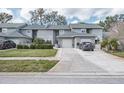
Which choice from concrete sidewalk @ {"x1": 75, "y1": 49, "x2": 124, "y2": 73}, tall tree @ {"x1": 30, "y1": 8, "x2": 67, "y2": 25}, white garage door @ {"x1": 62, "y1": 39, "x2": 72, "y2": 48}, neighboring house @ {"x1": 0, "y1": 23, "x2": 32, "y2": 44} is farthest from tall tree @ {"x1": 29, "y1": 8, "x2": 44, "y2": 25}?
concrete sidewalk @ {"x1": 75, "y1": 49, "x2": 124, "y2": 73}

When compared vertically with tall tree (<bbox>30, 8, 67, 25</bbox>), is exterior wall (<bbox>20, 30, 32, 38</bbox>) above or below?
below

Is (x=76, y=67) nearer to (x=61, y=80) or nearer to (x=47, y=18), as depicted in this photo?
(x=61, y=80)

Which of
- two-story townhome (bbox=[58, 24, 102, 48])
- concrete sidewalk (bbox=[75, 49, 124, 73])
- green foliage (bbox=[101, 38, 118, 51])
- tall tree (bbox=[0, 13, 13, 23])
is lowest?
concrete sidewalk (bbox=[75, 49, 124, 73])

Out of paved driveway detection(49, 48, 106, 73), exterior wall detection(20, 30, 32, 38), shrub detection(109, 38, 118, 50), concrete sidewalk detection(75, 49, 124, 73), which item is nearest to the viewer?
paved driveway detection(49, 48, 106, 73)

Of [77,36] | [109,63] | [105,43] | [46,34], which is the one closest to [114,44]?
[105,43]

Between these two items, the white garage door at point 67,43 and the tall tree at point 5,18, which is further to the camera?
the tall tree at point 5,18

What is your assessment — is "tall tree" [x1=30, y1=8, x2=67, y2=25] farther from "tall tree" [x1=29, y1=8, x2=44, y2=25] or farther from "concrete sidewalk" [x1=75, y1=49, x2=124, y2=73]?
"concrete sidewalk" [x1=75, y1=49, x2=124, y2=73]

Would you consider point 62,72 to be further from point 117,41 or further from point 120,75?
point 117,41

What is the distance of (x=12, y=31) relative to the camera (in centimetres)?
4644

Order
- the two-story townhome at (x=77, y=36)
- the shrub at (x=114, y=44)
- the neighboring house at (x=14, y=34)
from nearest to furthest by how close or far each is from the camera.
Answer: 1. the shrub at (x=114, y=44)
2. the two-story townhome at (x=77, y=36)
3. the neighboring house at (x=14, y=34)

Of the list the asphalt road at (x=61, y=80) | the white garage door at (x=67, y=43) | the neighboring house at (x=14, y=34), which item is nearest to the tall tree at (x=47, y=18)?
the neighboring house at (x=14, y=34)

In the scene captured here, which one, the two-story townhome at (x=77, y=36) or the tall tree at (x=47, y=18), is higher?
the tall tree at (x=47, y=18)

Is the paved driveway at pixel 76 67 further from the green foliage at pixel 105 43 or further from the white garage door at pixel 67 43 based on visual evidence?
the white garage door at pixel 67 43
